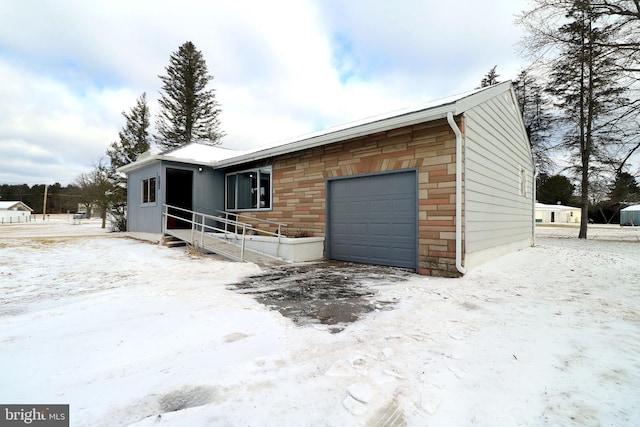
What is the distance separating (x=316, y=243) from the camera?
7707 mm

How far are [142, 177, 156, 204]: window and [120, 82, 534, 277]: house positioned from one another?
46mm

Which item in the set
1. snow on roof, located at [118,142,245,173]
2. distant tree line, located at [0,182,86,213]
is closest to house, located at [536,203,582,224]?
snow on roof, located at [118,142,245,173]

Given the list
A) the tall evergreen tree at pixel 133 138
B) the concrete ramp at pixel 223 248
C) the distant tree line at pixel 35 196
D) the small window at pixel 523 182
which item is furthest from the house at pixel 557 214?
the distant tree line at pixel 35 196

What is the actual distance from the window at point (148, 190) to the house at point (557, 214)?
43.1m

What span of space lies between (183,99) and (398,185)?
22.1m

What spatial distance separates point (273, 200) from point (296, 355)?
23.1ft

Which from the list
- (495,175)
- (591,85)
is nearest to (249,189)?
(495,175)

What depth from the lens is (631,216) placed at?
31.2m

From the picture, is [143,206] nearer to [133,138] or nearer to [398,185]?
[398,185]

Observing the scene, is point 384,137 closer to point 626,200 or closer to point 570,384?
point 570,384

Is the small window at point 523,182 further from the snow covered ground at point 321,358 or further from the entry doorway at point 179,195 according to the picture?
the entry doorway at point 179,195

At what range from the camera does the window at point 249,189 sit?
30.9 ft

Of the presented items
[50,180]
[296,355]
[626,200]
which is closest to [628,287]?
[296,355]

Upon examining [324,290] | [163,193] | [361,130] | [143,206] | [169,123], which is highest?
[169,123]
